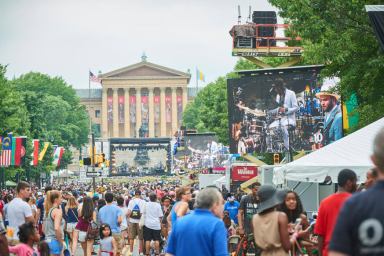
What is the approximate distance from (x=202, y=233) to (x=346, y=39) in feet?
51.0

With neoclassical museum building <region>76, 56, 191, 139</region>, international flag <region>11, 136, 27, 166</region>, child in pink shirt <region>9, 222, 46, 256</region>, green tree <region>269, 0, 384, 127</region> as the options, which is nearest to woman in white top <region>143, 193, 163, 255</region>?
green tree <region>269, 0, 384, 127</region>

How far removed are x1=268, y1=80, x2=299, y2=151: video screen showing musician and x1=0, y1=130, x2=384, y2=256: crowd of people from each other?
1447 centimetres

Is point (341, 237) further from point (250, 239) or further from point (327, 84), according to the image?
point (327, 84)

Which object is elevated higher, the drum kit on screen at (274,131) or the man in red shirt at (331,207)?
the drum kit on screen at (274,131)

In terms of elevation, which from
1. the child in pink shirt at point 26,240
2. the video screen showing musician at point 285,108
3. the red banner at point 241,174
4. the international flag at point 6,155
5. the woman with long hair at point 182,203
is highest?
the video screen showing musician at point 285,108

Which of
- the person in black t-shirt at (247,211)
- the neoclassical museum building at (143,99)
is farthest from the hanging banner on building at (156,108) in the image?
the person in black t-shirt at (247,211)

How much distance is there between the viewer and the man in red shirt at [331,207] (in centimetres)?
928

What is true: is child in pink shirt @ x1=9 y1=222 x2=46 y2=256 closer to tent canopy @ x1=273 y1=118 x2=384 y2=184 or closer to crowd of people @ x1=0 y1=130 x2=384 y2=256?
crowd of people @ x1=0 y1=130 x2=384 y2=256

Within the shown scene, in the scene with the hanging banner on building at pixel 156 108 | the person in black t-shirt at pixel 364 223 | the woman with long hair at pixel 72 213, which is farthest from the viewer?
the hanging banner on building at pixel 156 108

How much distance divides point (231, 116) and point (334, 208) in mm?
30162

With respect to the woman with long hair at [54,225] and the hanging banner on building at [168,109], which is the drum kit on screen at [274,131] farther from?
the hanging banner on building at [168,109]

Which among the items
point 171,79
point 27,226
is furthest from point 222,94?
point 171,79

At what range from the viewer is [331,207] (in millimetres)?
9273

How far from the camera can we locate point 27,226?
10094 millimetres
